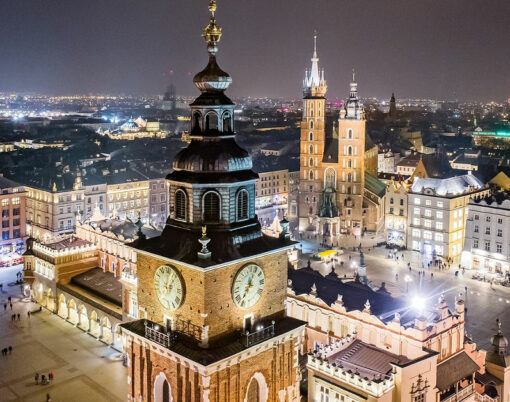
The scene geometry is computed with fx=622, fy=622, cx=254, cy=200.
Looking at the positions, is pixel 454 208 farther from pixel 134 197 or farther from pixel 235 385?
pixel 235 385

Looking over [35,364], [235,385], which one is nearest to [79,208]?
[35,364]

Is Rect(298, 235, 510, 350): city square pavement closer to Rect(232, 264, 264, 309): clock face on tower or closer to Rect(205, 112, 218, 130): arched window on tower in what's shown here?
Rect(232, 264, 264, 309): clock face on tower

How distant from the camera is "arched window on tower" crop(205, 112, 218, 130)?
27703mm

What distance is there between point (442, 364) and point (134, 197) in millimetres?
82616

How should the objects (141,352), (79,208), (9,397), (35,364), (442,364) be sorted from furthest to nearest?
(79,208) < (35,364) < (9,397) < (442,364) < (141,352)

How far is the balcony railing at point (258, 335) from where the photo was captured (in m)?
26.5

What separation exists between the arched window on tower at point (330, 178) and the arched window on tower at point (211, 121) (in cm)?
9211

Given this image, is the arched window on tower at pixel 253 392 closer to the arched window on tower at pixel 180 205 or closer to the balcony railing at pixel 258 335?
the balcony railing at pixel 258 335

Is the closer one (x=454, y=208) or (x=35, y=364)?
(x=35, y=364)

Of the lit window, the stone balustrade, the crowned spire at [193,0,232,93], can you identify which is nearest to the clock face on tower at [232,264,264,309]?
the lit window

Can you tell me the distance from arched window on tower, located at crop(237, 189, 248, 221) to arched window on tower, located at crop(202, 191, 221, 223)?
38.9 inches

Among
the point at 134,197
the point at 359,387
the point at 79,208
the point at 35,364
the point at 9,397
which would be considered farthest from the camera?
the point at 134,197

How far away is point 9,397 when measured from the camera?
2085 inches

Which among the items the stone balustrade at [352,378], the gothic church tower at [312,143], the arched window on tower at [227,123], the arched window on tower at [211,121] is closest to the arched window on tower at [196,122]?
the arched window on tower at [211,121]
